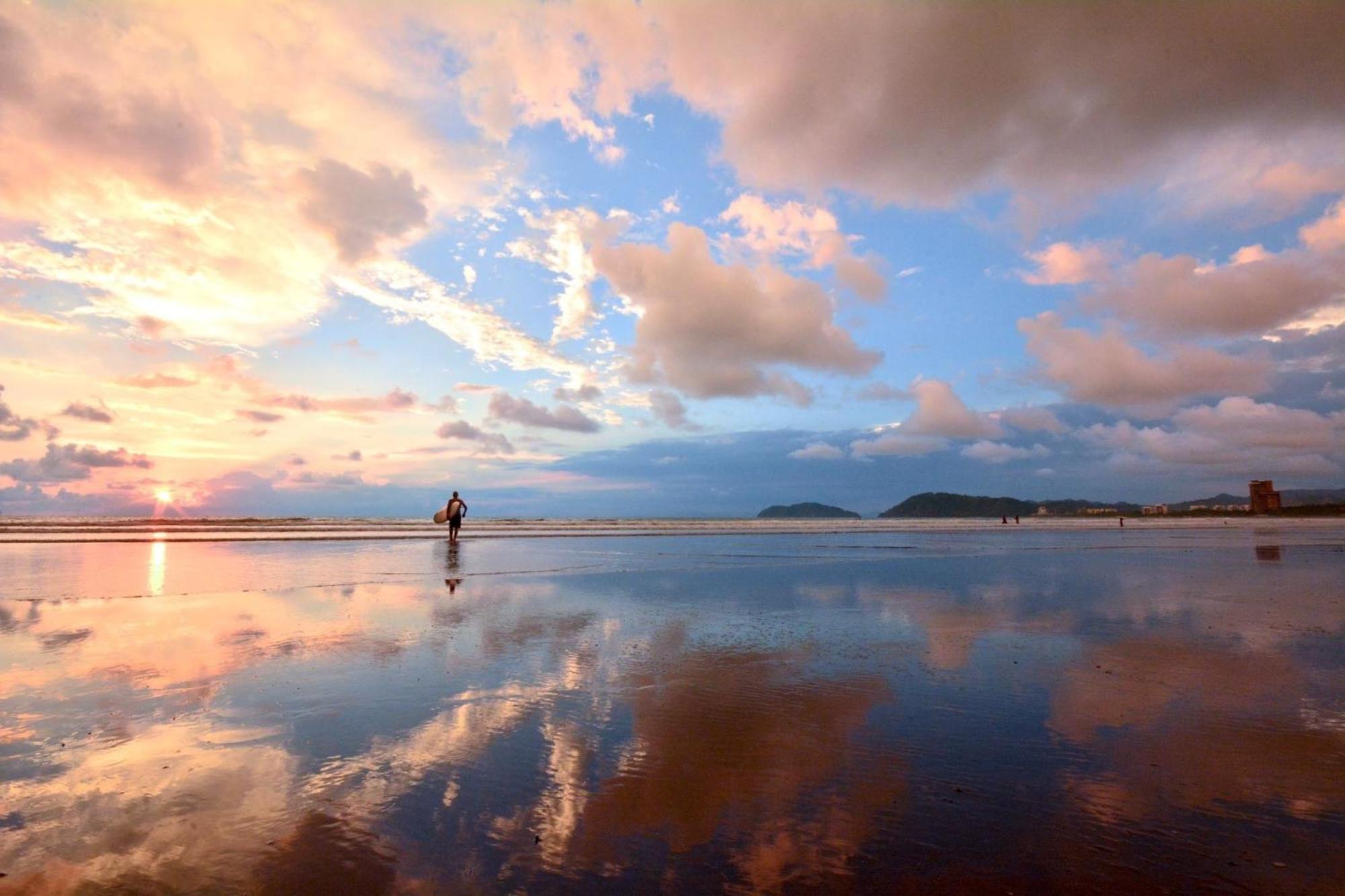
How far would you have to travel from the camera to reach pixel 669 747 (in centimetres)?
673

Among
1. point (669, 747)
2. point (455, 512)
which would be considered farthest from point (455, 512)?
point (669, 747)

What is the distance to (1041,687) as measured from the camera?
8.91 meters

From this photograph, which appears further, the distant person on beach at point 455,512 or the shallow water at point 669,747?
the distant person on beach at point 455,512

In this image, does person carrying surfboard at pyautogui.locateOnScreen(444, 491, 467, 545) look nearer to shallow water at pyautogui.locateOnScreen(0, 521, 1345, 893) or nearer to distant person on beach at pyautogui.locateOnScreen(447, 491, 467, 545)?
distant person on beach at pyautogui.locateOnScreen(447, 491, 467, 545)

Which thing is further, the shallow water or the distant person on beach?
the distant person on beach

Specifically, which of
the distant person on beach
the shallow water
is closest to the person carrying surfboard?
the distant person on beach

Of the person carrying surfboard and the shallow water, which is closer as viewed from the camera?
the shallow water

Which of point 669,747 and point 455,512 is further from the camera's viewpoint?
point 455,512

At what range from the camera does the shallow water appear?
4.52m

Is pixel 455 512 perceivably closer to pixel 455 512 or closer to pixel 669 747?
pixel 455 512

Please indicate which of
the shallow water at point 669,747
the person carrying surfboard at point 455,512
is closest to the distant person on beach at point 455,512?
the person carrying surfboard at point 455,512

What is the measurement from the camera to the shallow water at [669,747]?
4.52m

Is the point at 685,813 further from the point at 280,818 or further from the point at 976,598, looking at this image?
the point at 976,598

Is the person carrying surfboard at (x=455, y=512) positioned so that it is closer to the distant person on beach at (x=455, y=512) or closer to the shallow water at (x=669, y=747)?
the distant person on beach at (x=455, y=512)
